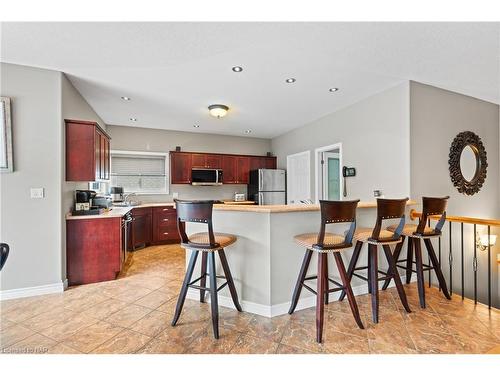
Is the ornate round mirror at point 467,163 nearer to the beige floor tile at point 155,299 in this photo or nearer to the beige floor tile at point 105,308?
the beige floor tile at point 155,299

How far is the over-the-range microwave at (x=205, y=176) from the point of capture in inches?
222

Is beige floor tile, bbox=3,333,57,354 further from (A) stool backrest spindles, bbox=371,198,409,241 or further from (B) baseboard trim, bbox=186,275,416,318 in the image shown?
(A) stool backrest spindles, bbox=371,198,409,241

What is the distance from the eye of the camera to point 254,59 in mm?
2535

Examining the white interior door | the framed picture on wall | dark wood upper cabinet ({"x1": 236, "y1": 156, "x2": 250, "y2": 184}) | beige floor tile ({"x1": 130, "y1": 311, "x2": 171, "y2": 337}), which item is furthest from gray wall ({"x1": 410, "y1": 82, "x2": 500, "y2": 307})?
the framed picture on wall

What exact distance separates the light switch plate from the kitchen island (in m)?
2.05

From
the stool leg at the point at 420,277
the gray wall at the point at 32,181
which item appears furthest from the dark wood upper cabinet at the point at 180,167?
the stool leg at the point at 420,277

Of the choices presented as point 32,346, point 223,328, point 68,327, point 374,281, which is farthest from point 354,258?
point 32,346

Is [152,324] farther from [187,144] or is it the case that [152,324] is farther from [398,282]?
[187,144]

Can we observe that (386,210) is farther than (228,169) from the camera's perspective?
No

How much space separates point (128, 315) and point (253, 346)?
1.28 meters

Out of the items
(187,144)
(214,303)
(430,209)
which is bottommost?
(214,303)

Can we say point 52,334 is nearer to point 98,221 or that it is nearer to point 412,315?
point 98,221

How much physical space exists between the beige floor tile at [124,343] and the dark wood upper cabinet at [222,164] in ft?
12.9
